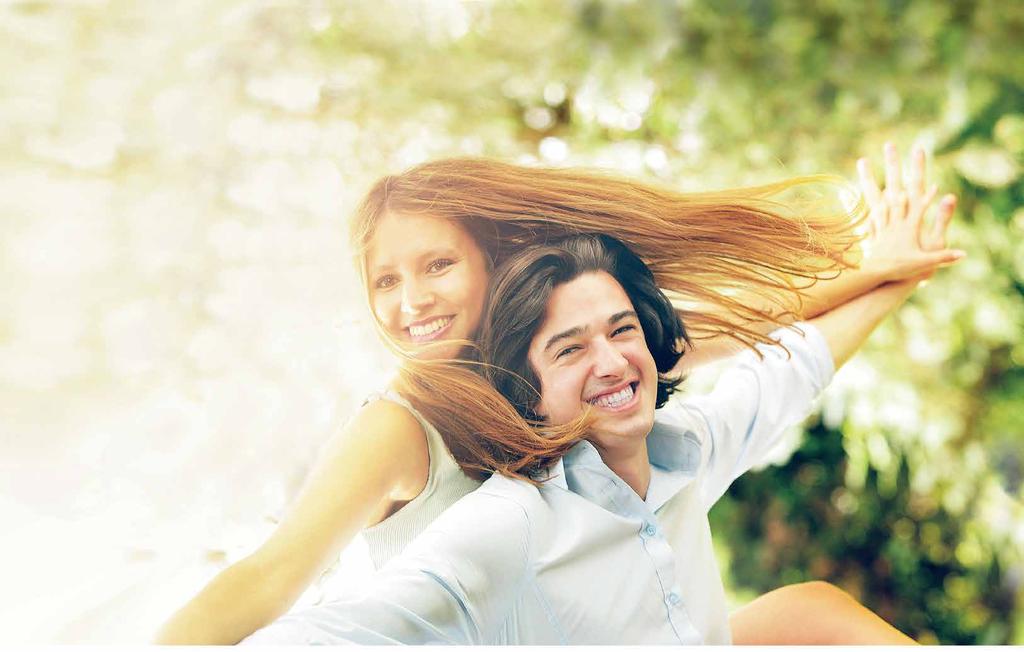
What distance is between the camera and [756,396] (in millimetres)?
1688

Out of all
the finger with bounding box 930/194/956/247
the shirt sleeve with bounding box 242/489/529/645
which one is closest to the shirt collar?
the shirt sleeve with bounding box 242/489/529/645

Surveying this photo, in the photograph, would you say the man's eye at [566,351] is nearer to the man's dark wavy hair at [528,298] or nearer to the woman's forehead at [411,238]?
the man's dark wavy hair at [528,298]

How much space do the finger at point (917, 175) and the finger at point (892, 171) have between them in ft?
0.07

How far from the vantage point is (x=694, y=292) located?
1634 millimetres

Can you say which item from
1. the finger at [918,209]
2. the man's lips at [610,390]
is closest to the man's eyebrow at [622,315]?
the man's lips at [610,390]

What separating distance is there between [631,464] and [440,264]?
0.46 metres

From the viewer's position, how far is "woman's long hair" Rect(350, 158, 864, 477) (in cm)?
151

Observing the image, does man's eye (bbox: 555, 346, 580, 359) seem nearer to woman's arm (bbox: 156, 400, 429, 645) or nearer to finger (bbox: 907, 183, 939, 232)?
woman's arm (bbox: 156, 400, 429, 645)

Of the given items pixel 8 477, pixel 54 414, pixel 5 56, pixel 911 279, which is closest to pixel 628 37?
pixel 911 279

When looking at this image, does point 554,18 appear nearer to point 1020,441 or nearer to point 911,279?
point 911,279

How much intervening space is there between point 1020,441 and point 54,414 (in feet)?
6.44

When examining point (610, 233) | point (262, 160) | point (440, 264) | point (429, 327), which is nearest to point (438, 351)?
point (429, 327)

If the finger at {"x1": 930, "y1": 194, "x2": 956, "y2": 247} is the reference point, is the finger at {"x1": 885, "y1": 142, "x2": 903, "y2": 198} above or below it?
above

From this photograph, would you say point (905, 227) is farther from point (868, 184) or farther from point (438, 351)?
point (438, 351)
